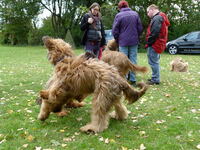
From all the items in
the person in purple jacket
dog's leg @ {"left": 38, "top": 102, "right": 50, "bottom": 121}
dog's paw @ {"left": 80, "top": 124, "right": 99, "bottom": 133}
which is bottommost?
dog's paw @ {"left": 80, "top": 124, "right": 99, "bottom": 133}

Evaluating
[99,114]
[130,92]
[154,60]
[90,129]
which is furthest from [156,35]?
[90,129]

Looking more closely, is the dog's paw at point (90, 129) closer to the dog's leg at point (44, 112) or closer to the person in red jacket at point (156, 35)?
the dog's leg at point (44, 112)

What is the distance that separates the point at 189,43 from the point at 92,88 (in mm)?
16269

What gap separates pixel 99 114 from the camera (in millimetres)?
4359

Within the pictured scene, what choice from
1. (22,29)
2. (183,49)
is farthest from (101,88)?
(22,29)

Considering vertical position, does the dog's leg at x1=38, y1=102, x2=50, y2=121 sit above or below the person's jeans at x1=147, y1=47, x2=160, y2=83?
below

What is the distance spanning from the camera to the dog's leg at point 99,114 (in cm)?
427

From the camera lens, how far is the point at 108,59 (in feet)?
23.9

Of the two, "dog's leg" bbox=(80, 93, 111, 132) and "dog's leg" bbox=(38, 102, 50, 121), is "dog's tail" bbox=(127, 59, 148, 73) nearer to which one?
"dog's leg" bbox=(80, 93, 111, 132)

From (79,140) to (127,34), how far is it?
4.31m

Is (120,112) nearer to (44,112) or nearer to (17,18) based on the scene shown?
(44,112)

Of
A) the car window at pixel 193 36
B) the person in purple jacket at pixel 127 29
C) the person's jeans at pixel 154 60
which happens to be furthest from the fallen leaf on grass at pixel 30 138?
the car window at pixel 193 36

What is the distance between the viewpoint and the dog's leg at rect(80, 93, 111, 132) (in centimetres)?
427

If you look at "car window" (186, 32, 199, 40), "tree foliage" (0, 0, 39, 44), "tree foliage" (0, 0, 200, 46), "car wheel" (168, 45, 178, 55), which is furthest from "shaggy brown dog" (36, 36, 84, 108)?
"tree foliage" (0, 0, 39, 44)
